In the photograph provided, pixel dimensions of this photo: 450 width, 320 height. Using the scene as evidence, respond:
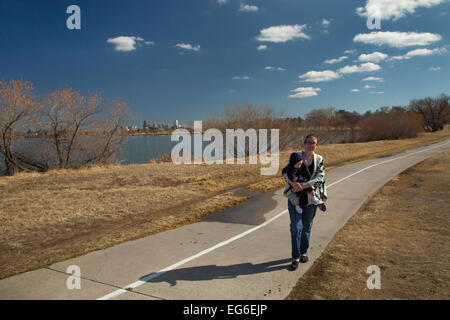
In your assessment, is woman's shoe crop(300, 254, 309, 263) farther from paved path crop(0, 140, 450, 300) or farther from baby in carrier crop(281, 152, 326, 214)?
baby in carrier crop(281, 152, 326, 214)

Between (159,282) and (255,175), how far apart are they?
11667mm

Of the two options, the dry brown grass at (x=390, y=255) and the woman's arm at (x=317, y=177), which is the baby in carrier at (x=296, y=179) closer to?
the woman's arm at (x=317, y=177)

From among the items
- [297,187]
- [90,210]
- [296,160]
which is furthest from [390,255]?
[90,210]

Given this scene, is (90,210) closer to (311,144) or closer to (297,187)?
(297,187)

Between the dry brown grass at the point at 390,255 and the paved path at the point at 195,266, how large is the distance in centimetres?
27

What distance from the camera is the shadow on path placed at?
13.3 ft

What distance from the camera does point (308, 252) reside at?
5000 mm

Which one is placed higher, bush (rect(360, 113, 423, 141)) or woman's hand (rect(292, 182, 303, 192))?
bush (rect(360, 113, 423, 141))

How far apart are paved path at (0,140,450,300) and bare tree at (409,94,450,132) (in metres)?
93.2

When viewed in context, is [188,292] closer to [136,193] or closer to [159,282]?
[159,282]

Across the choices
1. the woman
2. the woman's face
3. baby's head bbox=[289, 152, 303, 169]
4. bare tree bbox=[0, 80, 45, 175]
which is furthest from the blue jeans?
bare tree bbox=[0, 80, 45, 175]
